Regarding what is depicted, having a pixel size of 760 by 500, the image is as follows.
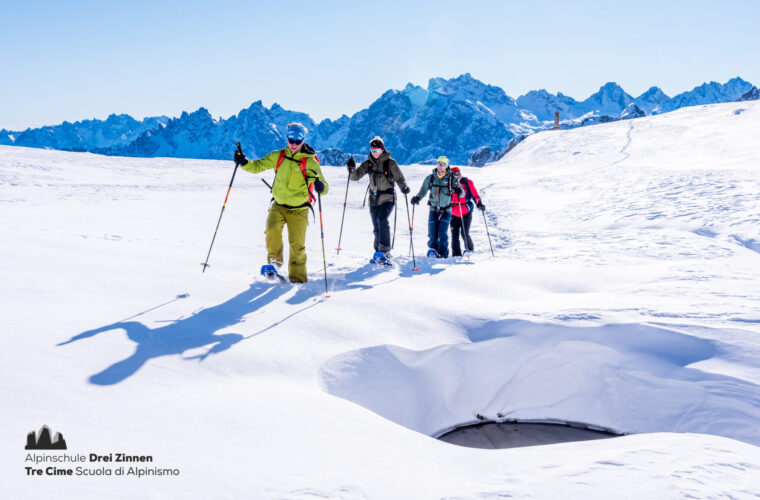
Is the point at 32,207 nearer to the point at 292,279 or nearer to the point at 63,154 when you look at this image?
the point at 292,279

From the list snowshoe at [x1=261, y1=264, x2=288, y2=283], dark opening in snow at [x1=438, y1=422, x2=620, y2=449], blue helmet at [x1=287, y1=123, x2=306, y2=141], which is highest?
blue helmet at [x1=287, y1=123, x2=306, y2=141]

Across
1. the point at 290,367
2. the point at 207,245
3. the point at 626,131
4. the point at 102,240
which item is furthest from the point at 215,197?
the point at 626,131

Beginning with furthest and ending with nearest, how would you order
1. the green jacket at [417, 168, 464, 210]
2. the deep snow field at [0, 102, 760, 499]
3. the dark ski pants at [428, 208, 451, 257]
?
the dark ski pants at [428, 208, 451, 257]
the green jacket at [417, 168, 464, 210]
the deep snow field at [0, 102, 760, 499]

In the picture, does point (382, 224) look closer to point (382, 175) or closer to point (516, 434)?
point (382, 175)

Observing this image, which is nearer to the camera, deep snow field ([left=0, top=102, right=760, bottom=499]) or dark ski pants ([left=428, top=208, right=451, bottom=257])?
deep snow field ([left=0, top=102, right=760, bottom=499])

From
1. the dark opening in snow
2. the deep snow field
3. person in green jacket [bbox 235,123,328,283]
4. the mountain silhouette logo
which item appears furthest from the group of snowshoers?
the mountain silhouette logo

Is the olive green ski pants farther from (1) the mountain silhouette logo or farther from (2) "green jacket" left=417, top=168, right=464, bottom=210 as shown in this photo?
(1) the mountain silhouette logo

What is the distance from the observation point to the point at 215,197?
15922 mm

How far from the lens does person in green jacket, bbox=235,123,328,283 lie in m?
6.46

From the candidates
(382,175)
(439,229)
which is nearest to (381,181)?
(382,175)

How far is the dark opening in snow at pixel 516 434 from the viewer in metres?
3.80

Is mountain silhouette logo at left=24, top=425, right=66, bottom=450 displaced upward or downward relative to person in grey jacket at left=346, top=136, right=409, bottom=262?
downward

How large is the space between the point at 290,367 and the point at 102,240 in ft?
15.5

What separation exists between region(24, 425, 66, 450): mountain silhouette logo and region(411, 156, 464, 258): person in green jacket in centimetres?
778
